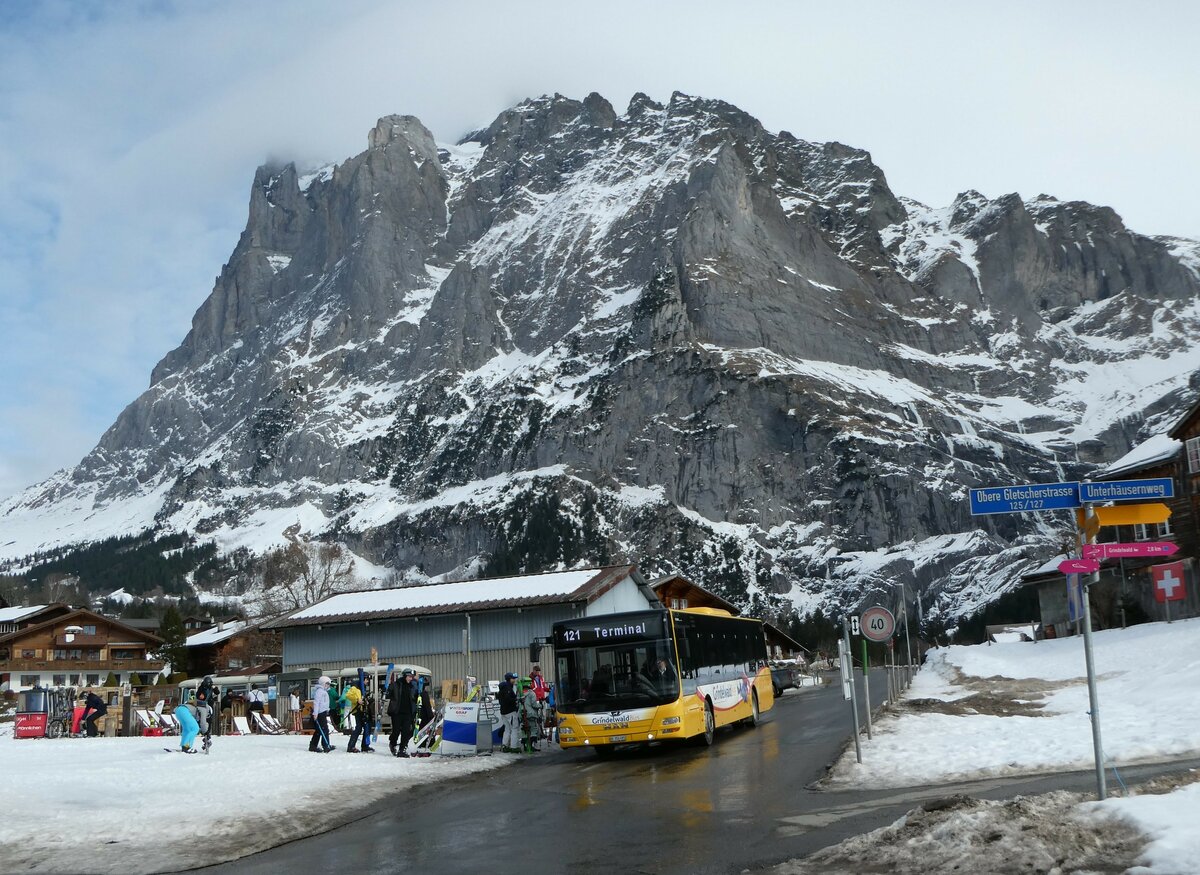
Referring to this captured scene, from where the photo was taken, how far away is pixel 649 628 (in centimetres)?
2489

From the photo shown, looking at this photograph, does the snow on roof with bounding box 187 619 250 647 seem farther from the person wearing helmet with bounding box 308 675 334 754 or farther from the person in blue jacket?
the person wearing helmet with bounding box 308 675 334 754

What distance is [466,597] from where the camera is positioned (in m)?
50.3

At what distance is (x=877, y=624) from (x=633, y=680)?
7.09m

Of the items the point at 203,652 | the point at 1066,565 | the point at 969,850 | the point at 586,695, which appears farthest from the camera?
the point at 203,652

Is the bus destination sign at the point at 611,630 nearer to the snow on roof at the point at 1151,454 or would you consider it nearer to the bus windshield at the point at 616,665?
the bus windshield at the point at 616,665

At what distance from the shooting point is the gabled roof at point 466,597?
47.1 m

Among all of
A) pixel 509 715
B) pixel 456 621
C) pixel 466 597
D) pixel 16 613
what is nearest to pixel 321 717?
pixel 509 715

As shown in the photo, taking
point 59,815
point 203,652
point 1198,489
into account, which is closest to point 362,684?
point 59,815

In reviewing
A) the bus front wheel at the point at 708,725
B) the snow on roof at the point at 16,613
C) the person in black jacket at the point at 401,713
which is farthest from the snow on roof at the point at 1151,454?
the snow on roof at the point at 16,613

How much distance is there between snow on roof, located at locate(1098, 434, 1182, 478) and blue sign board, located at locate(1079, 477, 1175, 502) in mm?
50046

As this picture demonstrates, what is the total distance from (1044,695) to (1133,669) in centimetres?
480

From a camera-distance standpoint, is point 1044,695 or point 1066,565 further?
point 1044,695

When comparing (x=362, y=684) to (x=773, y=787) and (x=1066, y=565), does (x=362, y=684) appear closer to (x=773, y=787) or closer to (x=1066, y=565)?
(x=773, y=787)

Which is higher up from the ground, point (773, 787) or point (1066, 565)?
point (1066, 565)
